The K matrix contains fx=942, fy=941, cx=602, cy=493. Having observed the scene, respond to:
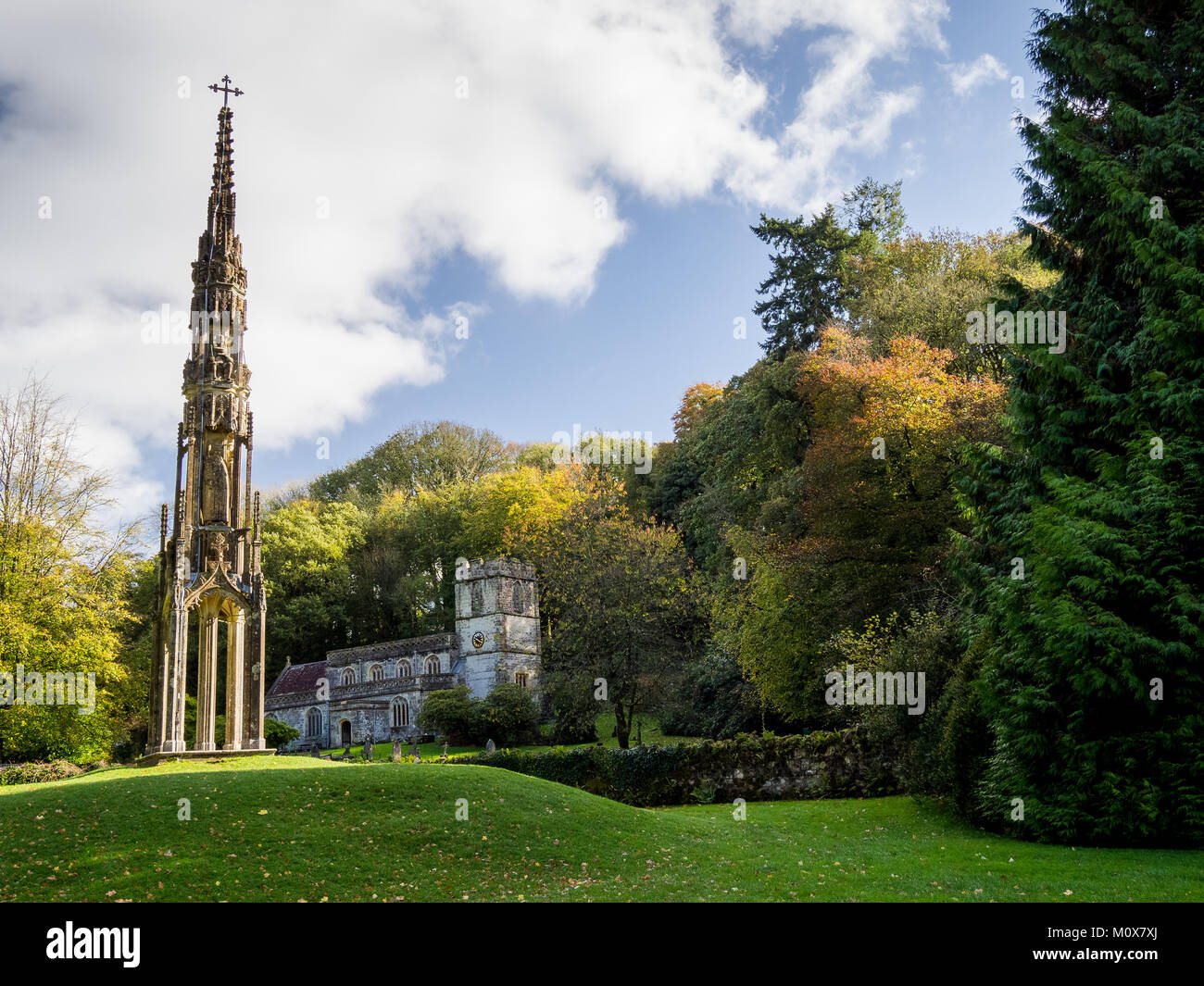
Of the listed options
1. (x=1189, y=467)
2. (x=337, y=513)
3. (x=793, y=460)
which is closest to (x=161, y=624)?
(x=1189, y=467)

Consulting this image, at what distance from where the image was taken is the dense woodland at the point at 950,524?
14.0 meters

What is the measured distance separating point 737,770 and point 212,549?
13.8 metres

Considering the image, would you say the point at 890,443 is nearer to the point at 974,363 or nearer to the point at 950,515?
the point at 950,515

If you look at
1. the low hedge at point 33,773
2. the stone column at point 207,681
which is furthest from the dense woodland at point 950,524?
the stone column at point 207,681

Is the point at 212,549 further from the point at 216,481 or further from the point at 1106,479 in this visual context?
the point at 1106,479

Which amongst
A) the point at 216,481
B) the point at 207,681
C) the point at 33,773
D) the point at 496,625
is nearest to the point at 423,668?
the point at 496,625

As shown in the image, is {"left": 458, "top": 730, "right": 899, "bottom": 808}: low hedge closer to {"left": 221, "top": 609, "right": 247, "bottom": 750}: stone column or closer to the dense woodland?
the dense woodland

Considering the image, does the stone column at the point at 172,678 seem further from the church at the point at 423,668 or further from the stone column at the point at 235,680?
the church at the point at 423,668

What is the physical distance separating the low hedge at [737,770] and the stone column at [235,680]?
26.6 ft

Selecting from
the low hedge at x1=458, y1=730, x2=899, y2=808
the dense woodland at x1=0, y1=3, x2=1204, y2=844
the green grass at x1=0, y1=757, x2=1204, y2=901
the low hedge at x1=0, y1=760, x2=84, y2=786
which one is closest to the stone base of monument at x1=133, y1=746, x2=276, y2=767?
the green grass at x1=0, y1=757, x2=1204, y2=901

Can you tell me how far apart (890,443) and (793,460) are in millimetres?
8204

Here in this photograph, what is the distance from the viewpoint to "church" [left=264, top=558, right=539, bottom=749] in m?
52.8

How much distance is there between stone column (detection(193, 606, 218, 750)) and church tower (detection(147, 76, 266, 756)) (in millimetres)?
21

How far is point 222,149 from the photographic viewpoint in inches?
909
